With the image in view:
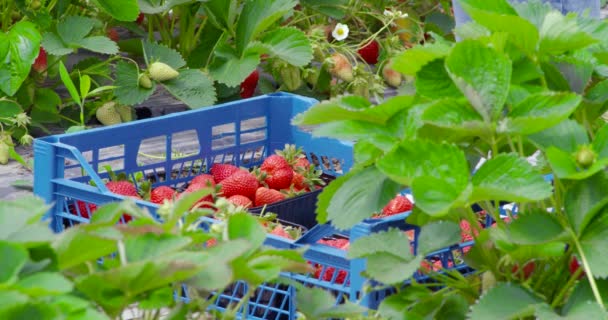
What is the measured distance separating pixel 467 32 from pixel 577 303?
0.33 metres

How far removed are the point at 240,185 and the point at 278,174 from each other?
96 mm

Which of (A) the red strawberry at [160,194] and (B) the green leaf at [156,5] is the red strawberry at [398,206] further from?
(B) the green leaf at [156,5]

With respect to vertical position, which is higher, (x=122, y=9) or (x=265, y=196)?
(x=122, y=9)

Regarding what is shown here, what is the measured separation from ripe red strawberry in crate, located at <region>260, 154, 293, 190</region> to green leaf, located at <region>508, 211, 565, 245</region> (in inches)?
37.5

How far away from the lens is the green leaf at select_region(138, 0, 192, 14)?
2.70 m

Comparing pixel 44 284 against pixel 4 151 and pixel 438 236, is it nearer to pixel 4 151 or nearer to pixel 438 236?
pixel 438 236

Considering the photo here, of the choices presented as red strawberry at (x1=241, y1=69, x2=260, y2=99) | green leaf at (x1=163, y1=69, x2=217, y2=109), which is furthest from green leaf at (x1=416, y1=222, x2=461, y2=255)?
red strawberry at (x1=241, y1=69, x2=260, y2=99)

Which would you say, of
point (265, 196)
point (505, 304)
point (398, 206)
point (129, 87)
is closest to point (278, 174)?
point (265, 196)

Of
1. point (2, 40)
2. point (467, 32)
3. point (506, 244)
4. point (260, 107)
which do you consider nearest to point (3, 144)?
point (2, 40)

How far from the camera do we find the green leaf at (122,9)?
2.62 meters

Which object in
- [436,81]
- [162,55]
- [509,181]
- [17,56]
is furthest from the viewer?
[162,55]

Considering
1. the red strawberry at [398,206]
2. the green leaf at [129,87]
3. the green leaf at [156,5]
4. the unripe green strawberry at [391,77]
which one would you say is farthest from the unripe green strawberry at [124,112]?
the red strawberry at [398,206]

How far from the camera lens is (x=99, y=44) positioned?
262 cm

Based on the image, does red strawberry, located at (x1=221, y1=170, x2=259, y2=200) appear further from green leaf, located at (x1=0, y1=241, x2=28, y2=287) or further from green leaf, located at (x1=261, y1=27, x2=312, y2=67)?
green leaf, located at (x1=0, y1=241, x2=28, y2=287)
